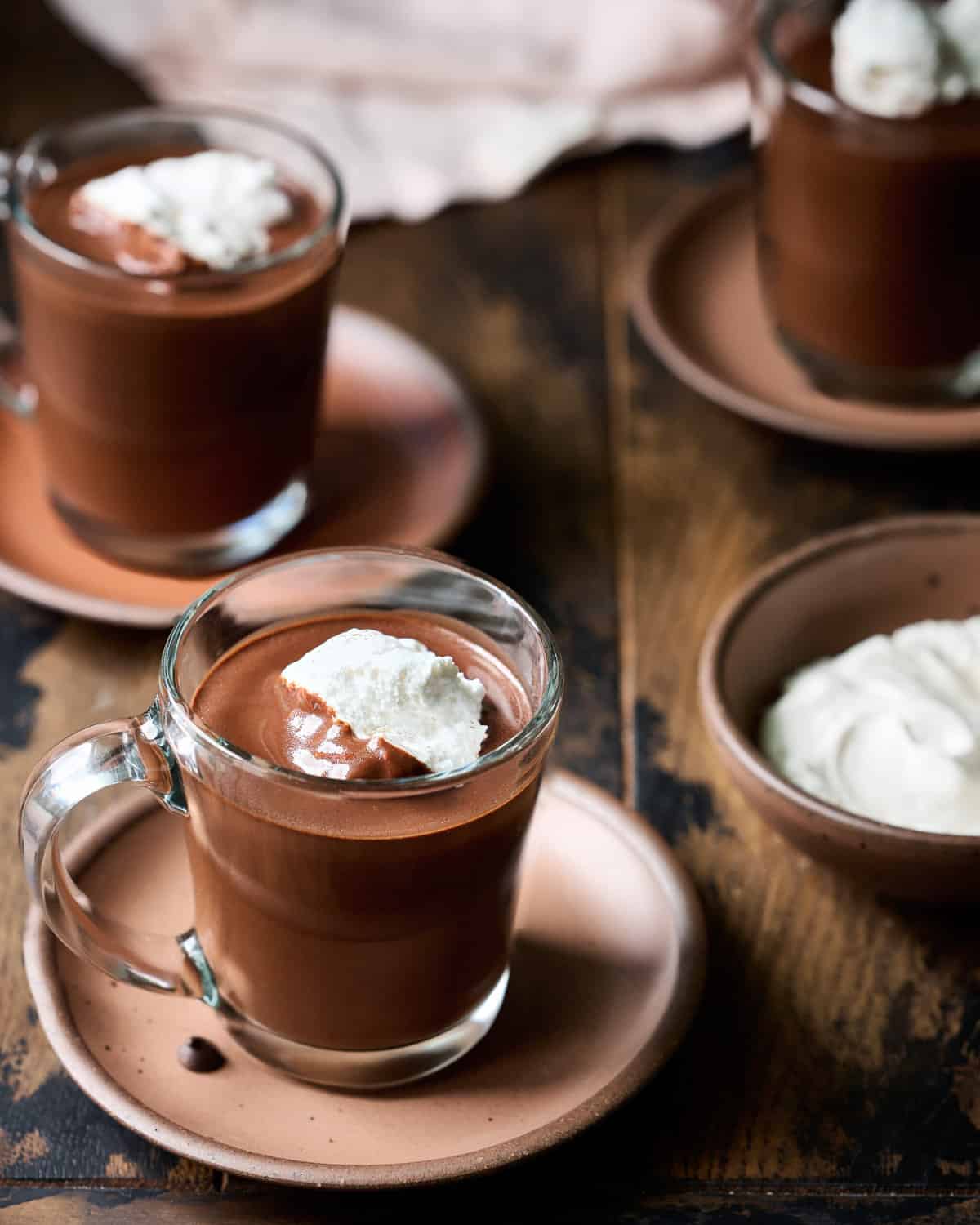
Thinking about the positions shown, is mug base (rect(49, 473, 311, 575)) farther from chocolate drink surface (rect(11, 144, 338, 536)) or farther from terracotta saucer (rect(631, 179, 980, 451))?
terracotta saucer (rect(631, 179, 980, 451))

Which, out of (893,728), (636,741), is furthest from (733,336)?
(893,728)

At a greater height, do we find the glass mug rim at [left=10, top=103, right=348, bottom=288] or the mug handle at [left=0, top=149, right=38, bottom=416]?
the glass mug rim at [left=10, top=103, right=348, bottom=288]

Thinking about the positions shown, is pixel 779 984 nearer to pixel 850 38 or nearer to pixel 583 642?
pixel 583 642

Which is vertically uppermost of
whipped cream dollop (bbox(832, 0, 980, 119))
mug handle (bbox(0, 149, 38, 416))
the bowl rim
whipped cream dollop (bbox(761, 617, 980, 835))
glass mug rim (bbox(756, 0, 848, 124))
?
whipped cream dollop (bbox(832, 0, 980, 119))

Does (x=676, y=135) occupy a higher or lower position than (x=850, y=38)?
lower

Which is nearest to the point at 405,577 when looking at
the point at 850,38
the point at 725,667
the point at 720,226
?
the point at 725,667

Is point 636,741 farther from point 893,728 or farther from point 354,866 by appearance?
point 354,866

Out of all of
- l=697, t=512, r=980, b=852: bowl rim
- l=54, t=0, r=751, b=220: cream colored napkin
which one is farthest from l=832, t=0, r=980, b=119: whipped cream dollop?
l=54, t=0, r=751, b=220: cream colored napkin
